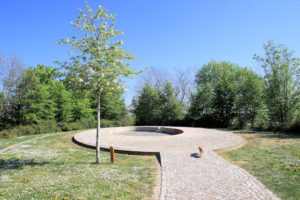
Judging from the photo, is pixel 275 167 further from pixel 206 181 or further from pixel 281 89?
pixel 281 89

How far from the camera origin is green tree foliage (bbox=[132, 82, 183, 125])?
30469mm

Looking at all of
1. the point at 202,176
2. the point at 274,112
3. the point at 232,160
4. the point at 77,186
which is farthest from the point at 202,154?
the point at 274,112

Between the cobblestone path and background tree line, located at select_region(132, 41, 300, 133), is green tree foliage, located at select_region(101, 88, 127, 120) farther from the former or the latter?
the cobblestone path

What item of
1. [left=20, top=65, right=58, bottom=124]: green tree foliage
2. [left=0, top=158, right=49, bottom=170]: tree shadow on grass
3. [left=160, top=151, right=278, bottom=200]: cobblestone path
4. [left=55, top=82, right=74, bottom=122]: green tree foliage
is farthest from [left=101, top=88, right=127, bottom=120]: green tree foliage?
[left=160, top=151, right=278, bottom=200]: cobblestone path

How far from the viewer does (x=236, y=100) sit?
2611 centimetres

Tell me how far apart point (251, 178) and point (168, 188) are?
2.92 meters

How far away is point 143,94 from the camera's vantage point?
32.9 m

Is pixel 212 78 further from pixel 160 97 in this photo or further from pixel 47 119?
pixel 47 119

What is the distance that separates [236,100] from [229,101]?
1301mm

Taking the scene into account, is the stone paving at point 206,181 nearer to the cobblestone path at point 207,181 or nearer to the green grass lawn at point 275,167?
the cobblestone path at point 207,181

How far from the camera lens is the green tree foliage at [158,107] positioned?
3047cm

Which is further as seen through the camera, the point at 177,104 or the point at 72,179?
the point at 177,104

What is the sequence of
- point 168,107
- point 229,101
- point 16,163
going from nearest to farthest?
point 16,163
point 229,101
point 168,107

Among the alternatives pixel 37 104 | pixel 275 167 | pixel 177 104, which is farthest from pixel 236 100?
pixel 37 104
